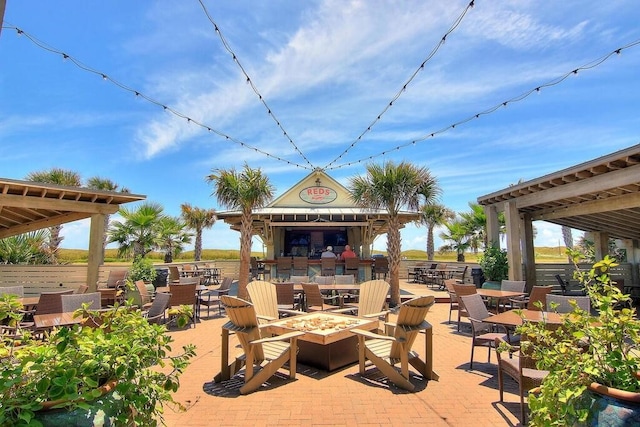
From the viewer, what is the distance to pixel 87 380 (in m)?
1.62

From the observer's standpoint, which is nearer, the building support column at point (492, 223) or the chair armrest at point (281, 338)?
the chair armrest at point (281, 338)

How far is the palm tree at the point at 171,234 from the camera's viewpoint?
15.0m

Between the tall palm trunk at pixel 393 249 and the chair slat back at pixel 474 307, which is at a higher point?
the tall palm trunk at pixel 393 249

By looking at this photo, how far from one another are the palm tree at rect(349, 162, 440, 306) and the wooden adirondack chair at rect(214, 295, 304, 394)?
604 cm

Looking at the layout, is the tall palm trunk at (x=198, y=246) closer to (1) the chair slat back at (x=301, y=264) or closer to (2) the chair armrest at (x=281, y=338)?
(1) the chair slat back at (x=301, y=264)

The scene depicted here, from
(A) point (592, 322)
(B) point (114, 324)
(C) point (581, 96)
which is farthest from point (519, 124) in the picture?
(B) point (114, 324)

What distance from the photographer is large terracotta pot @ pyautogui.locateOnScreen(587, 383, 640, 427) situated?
69.7 inches

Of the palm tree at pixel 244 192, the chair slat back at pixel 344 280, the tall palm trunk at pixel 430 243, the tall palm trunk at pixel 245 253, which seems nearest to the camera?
the chair slat back at pixel 344 280

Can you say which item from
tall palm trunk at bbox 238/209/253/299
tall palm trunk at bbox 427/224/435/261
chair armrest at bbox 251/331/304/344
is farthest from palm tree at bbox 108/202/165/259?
tall palm trunk at bbox 427/224/435/261

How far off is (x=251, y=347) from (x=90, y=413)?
251cm

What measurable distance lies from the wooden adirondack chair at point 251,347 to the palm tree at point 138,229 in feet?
36.6

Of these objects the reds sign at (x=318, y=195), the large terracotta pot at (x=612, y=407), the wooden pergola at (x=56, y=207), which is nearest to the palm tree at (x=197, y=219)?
the reds sign at (x=318, y=195)

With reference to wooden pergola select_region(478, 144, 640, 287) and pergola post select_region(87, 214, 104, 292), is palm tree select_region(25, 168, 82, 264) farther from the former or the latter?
wooden pergola select_region(478, 144, 640, 287)

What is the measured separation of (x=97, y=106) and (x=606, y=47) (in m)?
11.5
